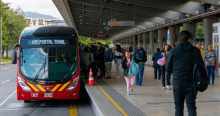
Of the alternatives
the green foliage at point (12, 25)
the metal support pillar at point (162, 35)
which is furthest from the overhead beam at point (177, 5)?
the green foliage at point (12, 25)

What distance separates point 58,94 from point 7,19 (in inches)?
1880

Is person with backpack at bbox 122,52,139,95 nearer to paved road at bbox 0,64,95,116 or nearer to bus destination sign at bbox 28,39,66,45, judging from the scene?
paved road at bbox 0,64,95,116

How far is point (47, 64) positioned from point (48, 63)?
5 cm

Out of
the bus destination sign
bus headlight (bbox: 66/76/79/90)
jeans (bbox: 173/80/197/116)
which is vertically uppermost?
the bus destination sign

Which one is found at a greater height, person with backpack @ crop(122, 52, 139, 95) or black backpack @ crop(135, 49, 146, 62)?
black backpack @ crop(135, 49, 146, 62)

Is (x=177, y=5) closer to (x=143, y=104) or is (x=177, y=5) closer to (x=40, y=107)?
(x=143, y=104)

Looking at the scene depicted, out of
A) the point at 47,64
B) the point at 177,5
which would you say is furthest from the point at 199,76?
the point at 177,5

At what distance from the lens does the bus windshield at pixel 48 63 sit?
8898 mm

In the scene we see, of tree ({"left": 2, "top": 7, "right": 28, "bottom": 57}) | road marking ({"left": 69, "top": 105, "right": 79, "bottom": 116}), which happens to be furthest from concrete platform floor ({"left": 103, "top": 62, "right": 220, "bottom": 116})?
tree ({"left": 2, "top": 7, "right": 28, "bottom": 57})

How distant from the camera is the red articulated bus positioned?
871cm

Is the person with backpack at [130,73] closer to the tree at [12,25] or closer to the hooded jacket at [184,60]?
the hooded jacket at [184,60]

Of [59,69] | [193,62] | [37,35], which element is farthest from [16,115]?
[193,62]

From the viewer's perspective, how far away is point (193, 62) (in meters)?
4.87

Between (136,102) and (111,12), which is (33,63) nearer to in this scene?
(136,102)
